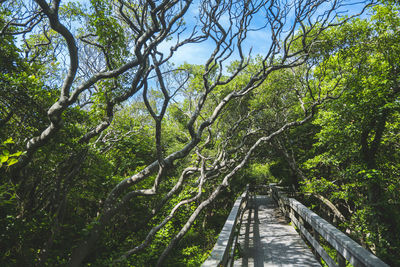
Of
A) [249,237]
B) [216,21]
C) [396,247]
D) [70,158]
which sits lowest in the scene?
[396,247]

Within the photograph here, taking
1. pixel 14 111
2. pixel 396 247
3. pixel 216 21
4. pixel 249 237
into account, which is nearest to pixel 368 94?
pixel 396 247

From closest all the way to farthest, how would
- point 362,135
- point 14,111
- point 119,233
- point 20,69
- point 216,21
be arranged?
1. point 14,111
2. point 20,69
3. point 216,21
4. point 362,135
5. point 119,233

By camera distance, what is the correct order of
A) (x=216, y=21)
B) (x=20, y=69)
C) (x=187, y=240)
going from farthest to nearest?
1. (x=187, y=240)
2. (x=216, y=21)
3. (x=20, y=69)

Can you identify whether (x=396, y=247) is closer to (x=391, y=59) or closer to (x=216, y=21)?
(x=391, y=59)

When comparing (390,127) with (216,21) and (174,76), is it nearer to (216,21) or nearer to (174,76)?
(216,21)

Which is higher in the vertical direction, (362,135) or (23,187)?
(362,135)

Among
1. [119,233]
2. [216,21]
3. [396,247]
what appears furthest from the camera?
[119,233]

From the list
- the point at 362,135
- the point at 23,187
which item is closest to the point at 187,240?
the point at 23,187

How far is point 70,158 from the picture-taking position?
503 cm

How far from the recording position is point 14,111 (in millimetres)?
4371

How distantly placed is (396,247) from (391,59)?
610cm

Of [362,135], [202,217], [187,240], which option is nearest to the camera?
[362,135]

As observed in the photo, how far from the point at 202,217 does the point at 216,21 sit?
1244 cm

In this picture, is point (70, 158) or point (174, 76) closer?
point (70, 158)
